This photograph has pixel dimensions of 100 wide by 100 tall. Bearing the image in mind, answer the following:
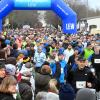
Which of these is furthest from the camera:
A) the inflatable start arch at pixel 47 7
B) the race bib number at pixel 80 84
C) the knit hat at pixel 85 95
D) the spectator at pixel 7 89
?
the inflatable start arch at pixel 47 7

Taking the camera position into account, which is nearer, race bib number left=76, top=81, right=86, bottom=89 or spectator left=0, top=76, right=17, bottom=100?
spectator left=0, top=76, right=17, bottom=100

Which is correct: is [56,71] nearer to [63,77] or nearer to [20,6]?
[63,77]

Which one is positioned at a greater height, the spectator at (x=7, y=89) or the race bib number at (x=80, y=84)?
the spectator at (x=7, y=89)

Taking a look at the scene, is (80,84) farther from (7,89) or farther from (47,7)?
(47,7)

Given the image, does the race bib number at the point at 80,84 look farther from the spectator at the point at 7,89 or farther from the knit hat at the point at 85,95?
the knit hat at the point at 85,95

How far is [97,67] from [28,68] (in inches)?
139

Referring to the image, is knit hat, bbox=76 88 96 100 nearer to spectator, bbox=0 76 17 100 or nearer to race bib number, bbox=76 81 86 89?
spectator, bbox=0 76 17 100

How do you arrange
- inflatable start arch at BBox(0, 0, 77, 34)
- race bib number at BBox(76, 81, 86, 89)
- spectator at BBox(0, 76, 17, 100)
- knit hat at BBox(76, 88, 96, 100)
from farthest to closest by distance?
inflatable start arch at BBox(0, 0, 77, 34) → race bib number at BBox(76, 81, 86, 89) → spectator at BBox(0, 76, 17, 100) → knit hat at BBox(76, 88, 96, 100)

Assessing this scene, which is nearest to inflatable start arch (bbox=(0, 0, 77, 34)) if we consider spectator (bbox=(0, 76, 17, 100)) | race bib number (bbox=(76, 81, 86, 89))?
race bib number (bbox=(76, 81, 86, 89))

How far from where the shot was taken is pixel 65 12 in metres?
22.8

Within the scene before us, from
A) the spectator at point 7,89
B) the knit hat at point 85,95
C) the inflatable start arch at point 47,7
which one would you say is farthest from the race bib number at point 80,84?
the inflatable start arch at point 47,7

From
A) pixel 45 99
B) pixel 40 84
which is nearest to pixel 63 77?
pixel 40 84

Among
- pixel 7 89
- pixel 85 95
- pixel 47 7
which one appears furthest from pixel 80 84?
pixel 47 7

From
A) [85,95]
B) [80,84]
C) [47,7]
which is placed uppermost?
[47,7]
